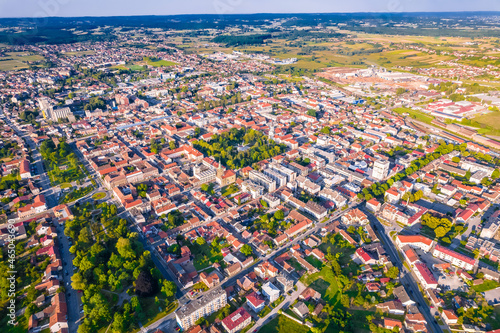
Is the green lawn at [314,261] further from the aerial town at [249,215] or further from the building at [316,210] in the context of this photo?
the building at [316,210]

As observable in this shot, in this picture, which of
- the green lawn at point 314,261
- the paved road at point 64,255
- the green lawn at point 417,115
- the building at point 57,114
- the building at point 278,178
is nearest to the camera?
the paved road at point 64,255

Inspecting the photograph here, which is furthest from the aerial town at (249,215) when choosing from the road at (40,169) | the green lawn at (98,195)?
the green lawn at (98,195)

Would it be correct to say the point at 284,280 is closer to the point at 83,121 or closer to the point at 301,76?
the point at 83,121

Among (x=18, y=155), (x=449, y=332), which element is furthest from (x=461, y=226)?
(x=18, y=155)

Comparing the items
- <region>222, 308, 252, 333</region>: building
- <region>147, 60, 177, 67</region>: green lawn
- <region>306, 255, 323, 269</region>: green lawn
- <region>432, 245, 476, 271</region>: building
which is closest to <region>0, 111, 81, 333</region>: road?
<region>222, 308, 252, 333</region>: building

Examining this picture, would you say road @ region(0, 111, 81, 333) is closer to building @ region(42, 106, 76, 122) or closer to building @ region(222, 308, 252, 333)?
building @ region(222, 308, 252, 333)

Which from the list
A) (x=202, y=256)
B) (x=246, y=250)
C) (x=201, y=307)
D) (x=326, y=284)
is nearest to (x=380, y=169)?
(x=326, y=284)

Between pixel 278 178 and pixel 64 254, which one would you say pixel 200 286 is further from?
pixel 278 178
